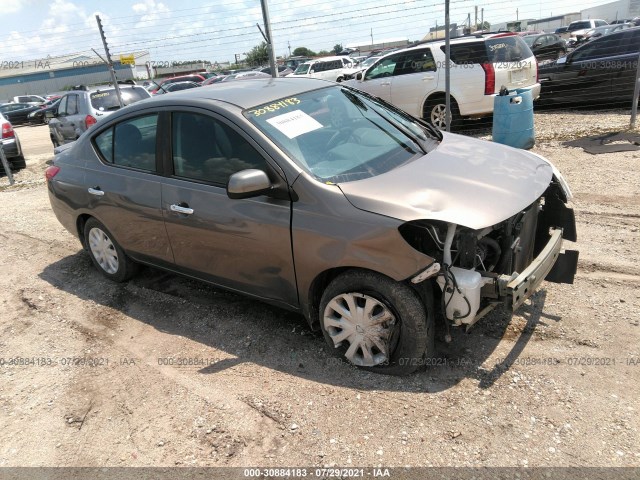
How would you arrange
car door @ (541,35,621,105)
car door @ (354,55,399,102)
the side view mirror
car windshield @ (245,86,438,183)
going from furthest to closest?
car door @ (354,55,399,102) < car door @ (541,35,621,105) < car windshield @ (245,86,438,183) < the side view mirror

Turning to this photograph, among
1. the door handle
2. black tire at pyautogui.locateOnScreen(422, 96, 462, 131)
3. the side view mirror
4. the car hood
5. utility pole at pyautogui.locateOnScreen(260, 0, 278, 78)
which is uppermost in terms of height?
utility pole at pyautogui.locateOnScreen(260, 0, 278, 78)

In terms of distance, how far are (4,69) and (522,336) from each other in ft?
279

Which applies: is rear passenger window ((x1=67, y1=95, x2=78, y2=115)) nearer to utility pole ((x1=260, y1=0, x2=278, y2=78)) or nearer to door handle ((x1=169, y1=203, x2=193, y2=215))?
utility pole ((x1=260, y1=0, x2=278, y2=78))

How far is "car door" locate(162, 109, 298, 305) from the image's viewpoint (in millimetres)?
3268

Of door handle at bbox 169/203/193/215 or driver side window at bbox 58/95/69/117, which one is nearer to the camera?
door handle at bbox 169/203/193/215

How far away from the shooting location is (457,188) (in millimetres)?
2984

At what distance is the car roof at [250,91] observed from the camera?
3609 mm

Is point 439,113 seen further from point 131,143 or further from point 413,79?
point 131,143

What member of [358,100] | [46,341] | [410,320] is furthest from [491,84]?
[46,341]

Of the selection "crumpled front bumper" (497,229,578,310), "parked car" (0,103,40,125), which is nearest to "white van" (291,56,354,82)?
"parked car" (0,103,40,125)

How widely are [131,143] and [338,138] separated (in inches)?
72.9

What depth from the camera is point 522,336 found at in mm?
3393

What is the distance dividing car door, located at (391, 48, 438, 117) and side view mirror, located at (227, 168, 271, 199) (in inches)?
291

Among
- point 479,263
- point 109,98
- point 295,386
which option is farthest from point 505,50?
point 109,98
